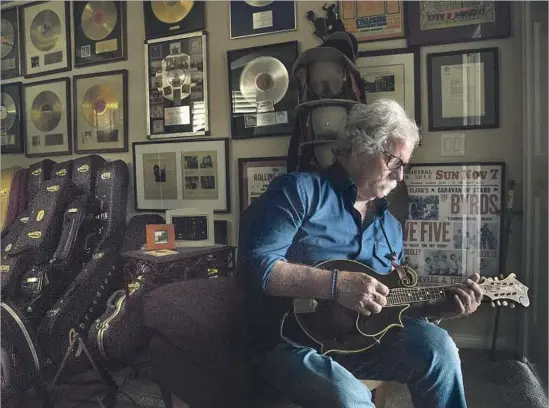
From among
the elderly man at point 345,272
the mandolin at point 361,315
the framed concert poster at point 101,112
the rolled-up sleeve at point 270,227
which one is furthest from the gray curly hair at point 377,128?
the framed concert poster at point 101,112

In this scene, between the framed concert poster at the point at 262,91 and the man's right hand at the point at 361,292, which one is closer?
the man's right hand at the point at 361,292

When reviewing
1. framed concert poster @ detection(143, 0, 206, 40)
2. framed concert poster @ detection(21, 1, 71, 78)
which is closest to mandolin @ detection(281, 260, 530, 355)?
framed concert poster @ detection(143, 0, 206, 40)

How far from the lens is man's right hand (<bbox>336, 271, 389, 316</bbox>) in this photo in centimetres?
83

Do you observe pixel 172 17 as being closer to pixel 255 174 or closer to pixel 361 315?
pixel 255 174

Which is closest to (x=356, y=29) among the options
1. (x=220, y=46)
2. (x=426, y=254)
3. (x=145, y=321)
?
(x=220, y=46)

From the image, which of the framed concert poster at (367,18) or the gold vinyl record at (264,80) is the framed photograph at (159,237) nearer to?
the gold vinyl record at (264,80)

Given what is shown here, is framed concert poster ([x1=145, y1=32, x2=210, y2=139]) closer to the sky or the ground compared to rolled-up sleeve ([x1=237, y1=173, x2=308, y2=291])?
closer to the sky

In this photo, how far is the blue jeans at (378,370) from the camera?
2.67 feet

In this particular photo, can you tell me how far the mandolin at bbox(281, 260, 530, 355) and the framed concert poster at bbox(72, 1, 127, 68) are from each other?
2.20 feet

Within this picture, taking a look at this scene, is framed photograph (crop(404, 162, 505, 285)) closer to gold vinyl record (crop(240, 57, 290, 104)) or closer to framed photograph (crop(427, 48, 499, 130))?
framed photograph (crop(427, 48, 499, 130))

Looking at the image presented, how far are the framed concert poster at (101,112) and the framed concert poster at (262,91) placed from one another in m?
0.25

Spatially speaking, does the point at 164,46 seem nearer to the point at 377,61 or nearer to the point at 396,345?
the point at 377,61

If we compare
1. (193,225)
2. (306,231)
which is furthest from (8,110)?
(306,231)

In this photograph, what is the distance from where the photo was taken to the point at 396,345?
0.92 metres
